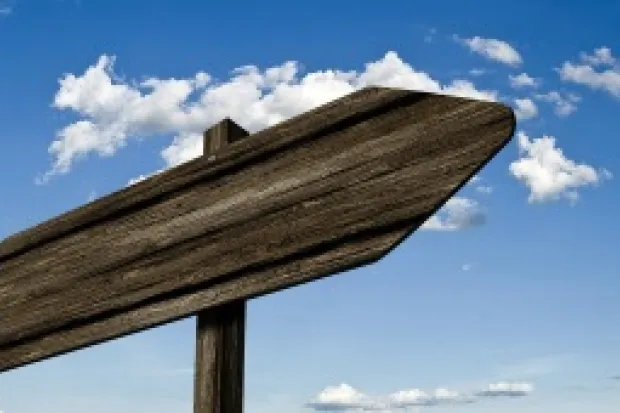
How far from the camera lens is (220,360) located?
86.7 inches

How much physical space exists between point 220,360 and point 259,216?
1.14 feet

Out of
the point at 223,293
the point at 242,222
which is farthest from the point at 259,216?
the point at 223,293

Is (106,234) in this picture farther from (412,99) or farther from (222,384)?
(412,99)

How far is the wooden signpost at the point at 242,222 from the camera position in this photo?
6.41 ft

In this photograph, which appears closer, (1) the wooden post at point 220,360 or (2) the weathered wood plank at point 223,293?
(2) the weathered wood plank at point 223,293

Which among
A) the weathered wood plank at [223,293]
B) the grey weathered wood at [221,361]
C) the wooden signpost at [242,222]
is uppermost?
the wooden signpost at [242,222]

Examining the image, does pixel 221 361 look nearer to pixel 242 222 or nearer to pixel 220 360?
pixel 220 360

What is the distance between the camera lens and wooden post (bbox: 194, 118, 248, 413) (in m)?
2.19

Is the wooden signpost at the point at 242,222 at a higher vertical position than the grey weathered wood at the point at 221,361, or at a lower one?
higher

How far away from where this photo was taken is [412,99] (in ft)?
6.61

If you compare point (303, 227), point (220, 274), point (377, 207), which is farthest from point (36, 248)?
point (377, 207)

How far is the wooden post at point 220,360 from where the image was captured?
219 centimetres

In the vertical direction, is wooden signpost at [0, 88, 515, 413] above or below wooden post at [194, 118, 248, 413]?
above

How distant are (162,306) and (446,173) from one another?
0.80 meters
